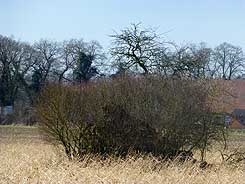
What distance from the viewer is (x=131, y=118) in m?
15.9

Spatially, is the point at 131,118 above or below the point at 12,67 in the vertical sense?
below

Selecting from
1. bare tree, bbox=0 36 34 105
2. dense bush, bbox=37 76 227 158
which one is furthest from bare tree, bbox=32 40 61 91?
dense bush, bbox=37 76 227 158

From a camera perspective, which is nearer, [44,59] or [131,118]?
[131,118]

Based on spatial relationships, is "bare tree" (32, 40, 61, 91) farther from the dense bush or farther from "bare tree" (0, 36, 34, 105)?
the dense bush

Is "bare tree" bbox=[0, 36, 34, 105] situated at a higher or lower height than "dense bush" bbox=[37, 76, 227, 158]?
higher

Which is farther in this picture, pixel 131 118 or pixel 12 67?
pixel 12 67

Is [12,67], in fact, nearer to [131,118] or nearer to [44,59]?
[44,59]

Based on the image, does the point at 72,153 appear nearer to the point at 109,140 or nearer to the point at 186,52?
the point at 109,140

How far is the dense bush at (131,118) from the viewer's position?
51.8 feet

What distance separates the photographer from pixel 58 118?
52.9 feet

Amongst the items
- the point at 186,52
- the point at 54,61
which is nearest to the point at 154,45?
the point at 186,52

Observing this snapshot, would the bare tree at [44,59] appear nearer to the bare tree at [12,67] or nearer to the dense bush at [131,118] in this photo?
the bare tree at [12,67]

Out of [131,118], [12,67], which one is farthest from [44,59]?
[131,118]

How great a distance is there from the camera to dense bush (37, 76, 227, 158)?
1580 cm
